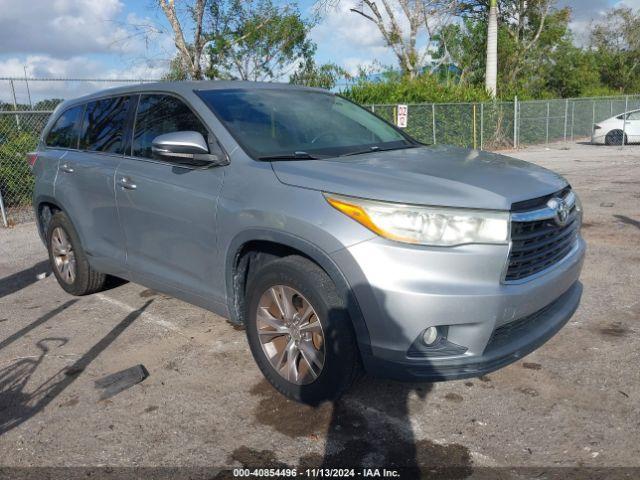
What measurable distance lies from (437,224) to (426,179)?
330 mm

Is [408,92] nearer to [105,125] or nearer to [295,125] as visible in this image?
[105,125]

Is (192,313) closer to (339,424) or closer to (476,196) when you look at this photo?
(339,424)

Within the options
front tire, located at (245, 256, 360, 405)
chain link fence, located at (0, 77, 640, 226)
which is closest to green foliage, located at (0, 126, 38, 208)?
chain link fence, located at (0, 77, 640, 226)

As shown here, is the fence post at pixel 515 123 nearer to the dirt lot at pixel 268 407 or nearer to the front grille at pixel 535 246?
the dirt lot at pixel 268 407

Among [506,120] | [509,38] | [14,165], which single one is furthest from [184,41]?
[509,38]

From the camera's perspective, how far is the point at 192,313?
4.73 metres

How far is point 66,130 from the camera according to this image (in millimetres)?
5199

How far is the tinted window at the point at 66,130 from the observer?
5051 millimetres

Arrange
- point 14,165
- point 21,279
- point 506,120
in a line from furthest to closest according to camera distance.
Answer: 1. point 506,120
2. point 14,165
3. point 21,279

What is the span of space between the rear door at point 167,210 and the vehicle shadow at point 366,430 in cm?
88

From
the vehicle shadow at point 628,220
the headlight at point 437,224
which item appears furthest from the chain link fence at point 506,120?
the headlight at point 437,224

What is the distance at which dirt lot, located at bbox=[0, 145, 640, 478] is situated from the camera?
109 inches

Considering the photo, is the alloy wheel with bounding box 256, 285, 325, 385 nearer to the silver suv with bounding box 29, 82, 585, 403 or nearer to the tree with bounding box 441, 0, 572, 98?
the silver suv with bounding box 29, 82, 585, 403

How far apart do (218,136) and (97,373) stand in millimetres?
1745
